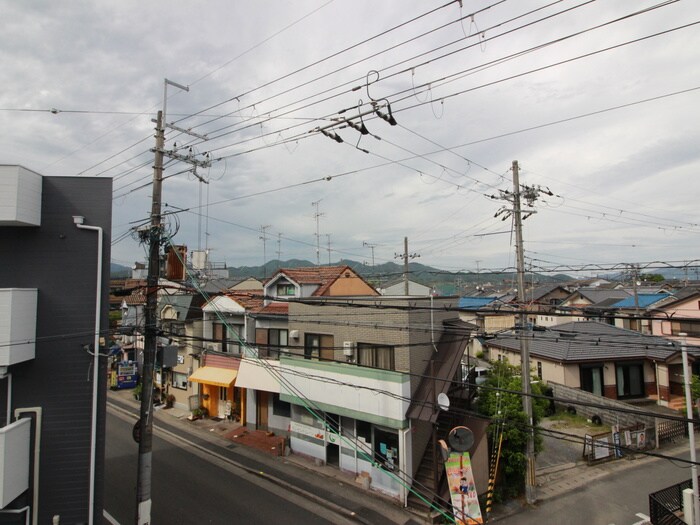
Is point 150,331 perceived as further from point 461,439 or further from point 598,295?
point 598,295

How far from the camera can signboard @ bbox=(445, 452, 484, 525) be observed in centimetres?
1207

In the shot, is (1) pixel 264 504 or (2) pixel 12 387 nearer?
(2) pixel 12 387

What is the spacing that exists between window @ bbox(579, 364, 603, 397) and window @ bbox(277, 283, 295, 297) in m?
19.1

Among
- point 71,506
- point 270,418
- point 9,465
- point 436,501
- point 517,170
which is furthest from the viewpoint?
point 270,418

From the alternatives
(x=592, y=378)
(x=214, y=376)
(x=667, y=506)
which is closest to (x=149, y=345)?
(x=214, y=376)

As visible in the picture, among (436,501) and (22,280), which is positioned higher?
(22,280)

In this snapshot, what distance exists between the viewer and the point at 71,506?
9781 millimetres

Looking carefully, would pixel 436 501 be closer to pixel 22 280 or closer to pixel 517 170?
pixel 517 170

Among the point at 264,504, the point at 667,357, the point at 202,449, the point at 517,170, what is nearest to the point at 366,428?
the point at 264,504

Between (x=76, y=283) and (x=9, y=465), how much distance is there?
4539mm

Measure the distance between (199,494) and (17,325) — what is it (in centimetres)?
911

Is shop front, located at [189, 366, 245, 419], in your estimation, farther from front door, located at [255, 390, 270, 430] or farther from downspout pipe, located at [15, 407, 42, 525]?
downspout pipe, located at [15, 407, 42, 525]

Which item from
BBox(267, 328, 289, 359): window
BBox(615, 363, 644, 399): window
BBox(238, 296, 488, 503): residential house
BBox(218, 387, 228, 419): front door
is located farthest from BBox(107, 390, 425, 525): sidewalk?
BBox(615, 363, 644, 399): window

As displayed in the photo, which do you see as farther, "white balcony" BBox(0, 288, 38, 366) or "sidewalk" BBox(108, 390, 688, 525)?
"sidewalk" BBox(108, 390, 688, 525)
